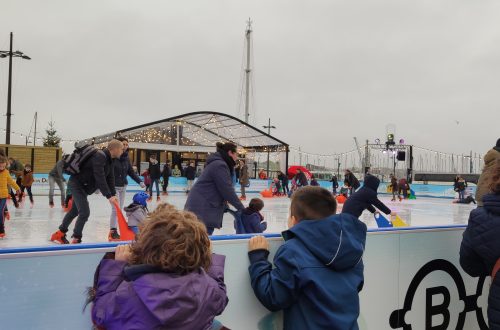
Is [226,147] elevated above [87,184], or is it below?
above

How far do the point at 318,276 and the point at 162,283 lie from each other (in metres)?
0.63

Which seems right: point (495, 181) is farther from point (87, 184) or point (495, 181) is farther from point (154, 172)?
point (154, 172)

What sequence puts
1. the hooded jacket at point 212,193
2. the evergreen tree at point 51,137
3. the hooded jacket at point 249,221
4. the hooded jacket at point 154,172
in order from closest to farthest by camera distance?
the hooded jacket at point 212,193 → the hooded jacket at point 249,221 → the hooded jacket at point 154,172 → the evergreen tree at point 51,137

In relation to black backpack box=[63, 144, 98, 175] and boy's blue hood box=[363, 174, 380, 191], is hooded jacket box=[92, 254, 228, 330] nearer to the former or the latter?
black backpack box=[63, 144, 98, 175]

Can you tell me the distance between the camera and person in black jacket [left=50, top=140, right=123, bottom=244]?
464 cm

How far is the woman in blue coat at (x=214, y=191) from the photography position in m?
3.61

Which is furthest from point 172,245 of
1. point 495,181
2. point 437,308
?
point 437,308

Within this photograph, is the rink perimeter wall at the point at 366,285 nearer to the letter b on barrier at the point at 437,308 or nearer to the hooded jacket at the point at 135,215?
the letter b on barrier at the point at 437,308

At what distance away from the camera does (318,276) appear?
156cm

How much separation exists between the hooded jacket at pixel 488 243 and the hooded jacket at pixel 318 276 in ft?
2.04

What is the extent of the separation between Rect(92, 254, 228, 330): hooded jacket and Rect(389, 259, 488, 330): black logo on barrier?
1530 mm

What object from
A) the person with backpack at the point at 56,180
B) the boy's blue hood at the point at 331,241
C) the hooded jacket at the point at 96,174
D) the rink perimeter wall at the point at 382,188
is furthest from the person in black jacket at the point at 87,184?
the rink perimeter wall at the point at 382,188

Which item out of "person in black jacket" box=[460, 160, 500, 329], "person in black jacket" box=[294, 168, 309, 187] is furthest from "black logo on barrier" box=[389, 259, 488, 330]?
"person in black jacket" box=[294, 168, 309, 187]

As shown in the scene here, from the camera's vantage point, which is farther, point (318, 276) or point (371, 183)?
point (371, 183)
